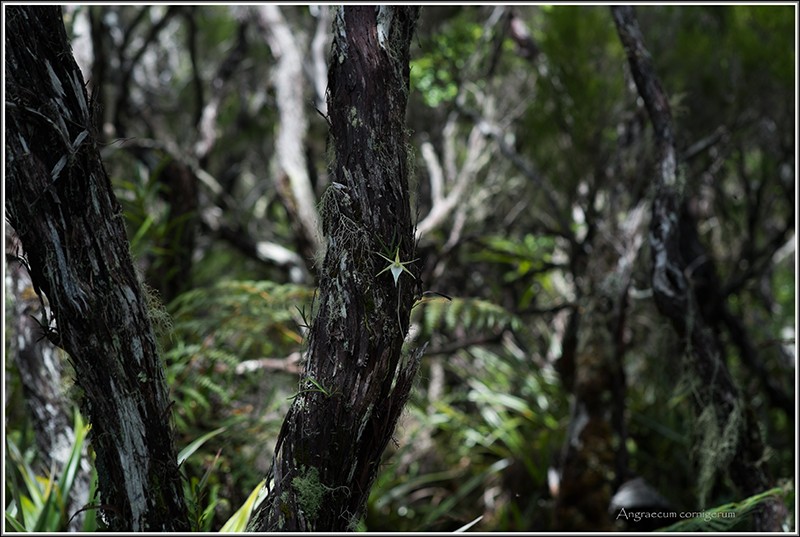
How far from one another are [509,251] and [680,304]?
2.13m

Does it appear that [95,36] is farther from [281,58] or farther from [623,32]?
[623,32]

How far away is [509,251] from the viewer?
4410 mm

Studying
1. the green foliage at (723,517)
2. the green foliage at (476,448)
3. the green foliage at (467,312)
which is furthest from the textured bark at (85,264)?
the green foliage at (476,448)

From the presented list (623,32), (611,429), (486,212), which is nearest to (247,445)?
(611,429)

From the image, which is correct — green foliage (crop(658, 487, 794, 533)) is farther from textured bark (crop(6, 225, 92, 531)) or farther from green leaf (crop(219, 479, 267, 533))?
textured bark (crop(6, 225, 92, 531))

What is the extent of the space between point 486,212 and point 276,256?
1626 mm

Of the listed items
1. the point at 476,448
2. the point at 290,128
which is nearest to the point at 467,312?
the point at 476,448

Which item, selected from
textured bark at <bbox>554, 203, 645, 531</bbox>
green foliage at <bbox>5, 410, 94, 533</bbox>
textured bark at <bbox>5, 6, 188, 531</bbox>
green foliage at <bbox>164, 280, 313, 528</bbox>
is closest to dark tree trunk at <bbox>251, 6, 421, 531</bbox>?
textured bark at <bbox>5, 6, 188, 531</bbox>

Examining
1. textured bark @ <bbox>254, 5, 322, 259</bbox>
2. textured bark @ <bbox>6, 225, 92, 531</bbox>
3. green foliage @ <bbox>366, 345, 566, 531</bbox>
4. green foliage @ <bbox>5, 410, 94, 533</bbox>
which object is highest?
textured bark @ <bbox>254, 5, 322, 259</bbox>

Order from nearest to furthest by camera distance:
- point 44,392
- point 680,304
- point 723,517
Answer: point 723,517, point 680,304, point 44,392

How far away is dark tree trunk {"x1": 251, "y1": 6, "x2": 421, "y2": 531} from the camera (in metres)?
1.35

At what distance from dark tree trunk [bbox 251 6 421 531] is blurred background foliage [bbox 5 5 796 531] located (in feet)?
4.87

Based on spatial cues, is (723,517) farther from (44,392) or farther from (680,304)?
(44,392)

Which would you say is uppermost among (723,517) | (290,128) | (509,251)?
(290,128)
